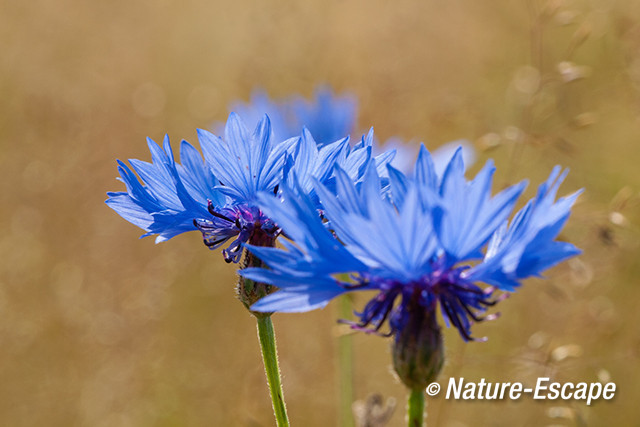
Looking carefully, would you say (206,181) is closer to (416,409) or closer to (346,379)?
(416,409)

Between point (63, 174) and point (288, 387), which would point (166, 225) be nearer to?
point (288, 387)

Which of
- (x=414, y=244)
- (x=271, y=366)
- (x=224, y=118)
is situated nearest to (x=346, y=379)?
(x=271, y=366)

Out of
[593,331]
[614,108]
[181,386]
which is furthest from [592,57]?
[181,386]

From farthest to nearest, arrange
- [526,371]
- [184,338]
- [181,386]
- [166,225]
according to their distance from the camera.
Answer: [184,338], [181,386], [526,371], [166,225]

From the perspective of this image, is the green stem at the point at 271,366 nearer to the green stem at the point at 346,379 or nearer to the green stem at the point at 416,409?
the green stem at the point at 416,409

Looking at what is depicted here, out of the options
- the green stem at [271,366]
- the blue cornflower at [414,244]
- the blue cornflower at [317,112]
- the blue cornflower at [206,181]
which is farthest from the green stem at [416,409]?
the blue cornflower at [317,112]
